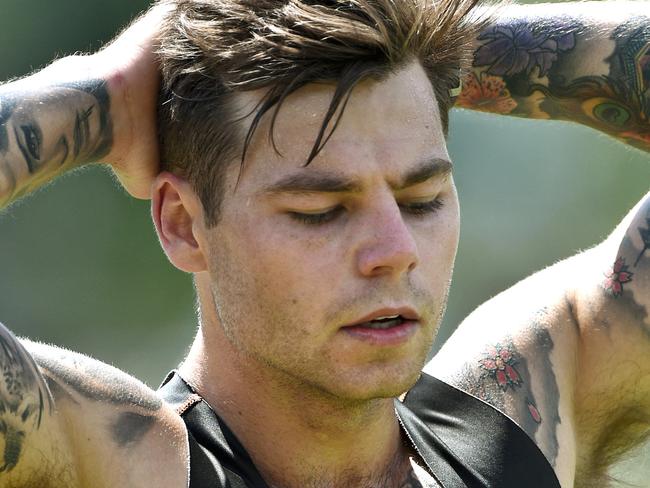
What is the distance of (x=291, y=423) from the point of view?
3.29m

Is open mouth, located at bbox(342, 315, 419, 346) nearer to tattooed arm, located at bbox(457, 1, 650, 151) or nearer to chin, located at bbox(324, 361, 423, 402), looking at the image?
chin, located at bbox(324, 361, 423, 402)

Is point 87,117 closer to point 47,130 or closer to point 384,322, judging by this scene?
point 47,130

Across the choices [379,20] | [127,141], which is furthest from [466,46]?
[127,141]

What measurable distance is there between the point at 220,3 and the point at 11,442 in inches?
45.4

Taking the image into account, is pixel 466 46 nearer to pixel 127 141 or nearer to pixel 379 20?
pixel 379 20

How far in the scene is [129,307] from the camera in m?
8.78

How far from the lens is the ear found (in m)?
3.29

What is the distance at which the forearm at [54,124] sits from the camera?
2994 millimetres

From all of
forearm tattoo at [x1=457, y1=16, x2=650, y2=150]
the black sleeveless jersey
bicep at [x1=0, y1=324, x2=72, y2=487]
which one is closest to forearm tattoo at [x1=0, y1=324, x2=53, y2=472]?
bicep at [x1=0, y1=324, x2=72, y2=487]

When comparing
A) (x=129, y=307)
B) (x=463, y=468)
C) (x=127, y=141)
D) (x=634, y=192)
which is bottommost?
(x=129, y=307)

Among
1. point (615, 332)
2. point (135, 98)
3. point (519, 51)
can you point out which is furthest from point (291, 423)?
point (519, 51)

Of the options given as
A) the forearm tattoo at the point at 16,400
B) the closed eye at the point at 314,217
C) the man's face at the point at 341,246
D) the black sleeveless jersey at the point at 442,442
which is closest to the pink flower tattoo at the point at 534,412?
the black sleeveless jersey at the point at 442,442

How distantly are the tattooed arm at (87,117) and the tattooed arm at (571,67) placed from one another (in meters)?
0.96

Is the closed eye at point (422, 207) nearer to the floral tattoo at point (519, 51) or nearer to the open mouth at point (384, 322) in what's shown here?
the open mouth at point (384, 322)
